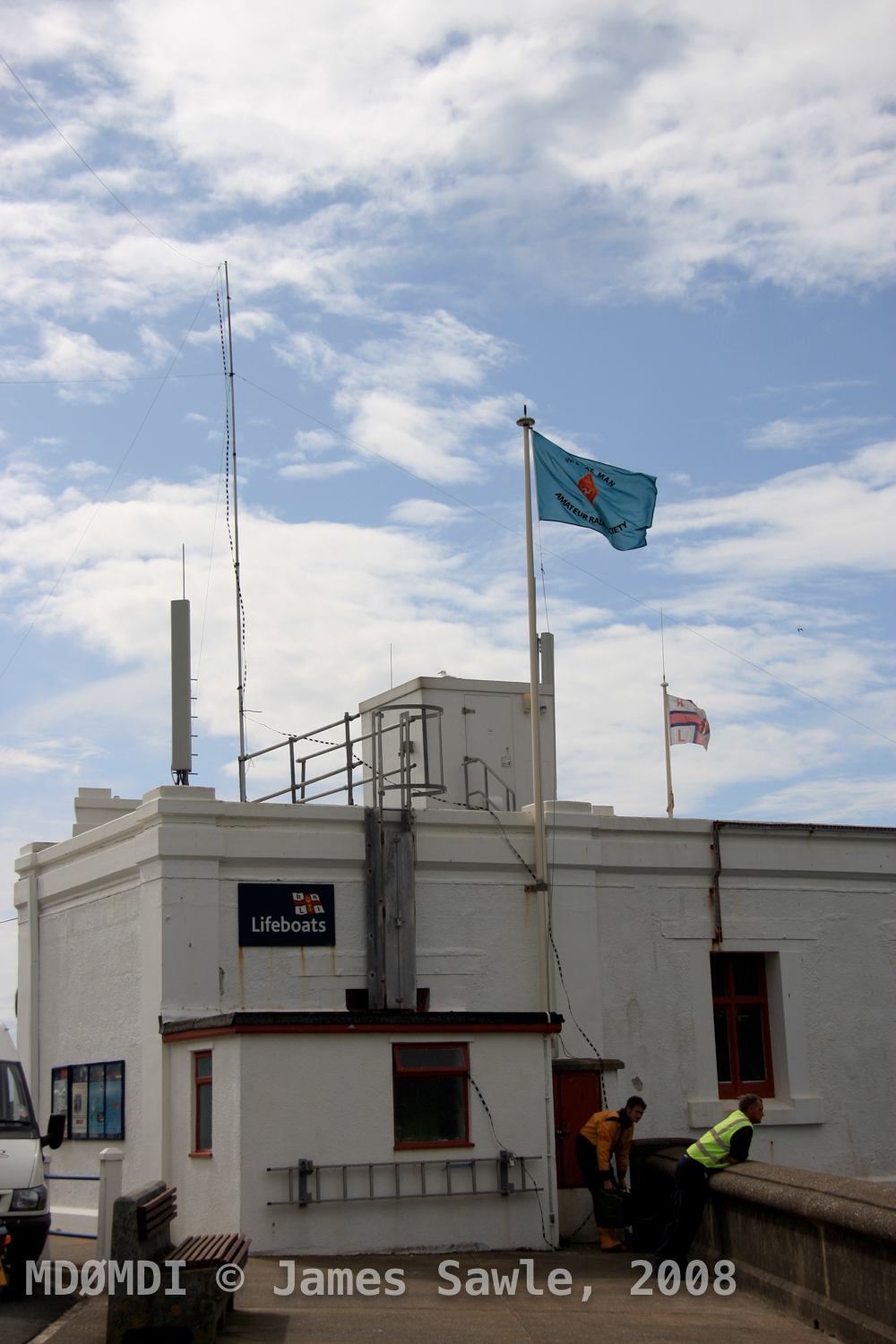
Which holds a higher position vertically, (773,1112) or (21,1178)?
(21,1178)

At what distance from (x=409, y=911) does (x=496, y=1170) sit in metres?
3.67

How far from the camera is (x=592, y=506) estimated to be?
18484 mm

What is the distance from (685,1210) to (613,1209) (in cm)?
207

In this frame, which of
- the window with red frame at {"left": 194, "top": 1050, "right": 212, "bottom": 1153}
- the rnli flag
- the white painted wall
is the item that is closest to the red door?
the white painted wall

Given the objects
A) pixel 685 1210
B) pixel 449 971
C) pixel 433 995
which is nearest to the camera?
pixel 685 1210

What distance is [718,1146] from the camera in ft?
39.8

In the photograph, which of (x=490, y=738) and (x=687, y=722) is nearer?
(x=490, y=738)

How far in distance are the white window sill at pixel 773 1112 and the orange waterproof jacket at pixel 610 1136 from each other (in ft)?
10.6

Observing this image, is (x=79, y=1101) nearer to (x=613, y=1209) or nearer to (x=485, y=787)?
(x=485, y=787)

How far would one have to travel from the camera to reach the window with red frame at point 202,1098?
1373cm

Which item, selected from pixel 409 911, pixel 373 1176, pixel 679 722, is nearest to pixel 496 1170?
pixel 373 1176

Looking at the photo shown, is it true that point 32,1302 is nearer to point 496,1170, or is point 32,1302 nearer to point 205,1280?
point 205,1280

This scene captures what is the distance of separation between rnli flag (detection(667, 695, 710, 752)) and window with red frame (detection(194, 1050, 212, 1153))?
1255 centimetres

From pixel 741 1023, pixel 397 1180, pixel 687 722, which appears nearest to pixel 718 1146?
pixel 397 1180
